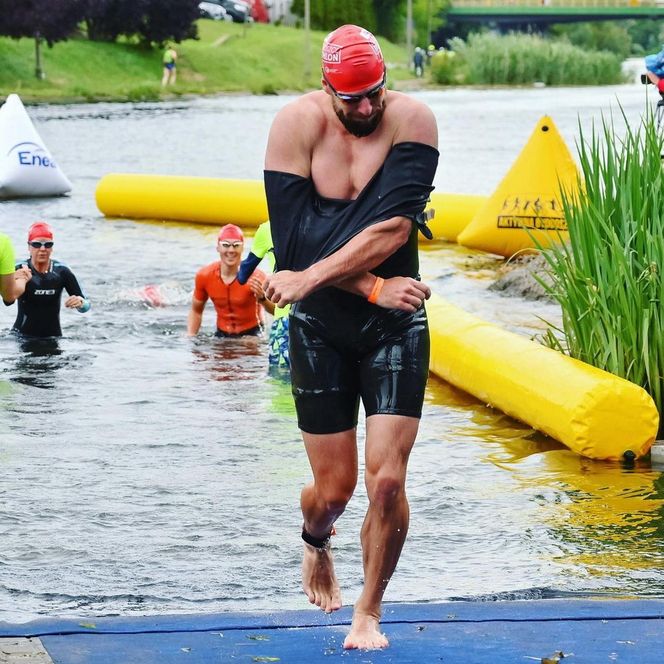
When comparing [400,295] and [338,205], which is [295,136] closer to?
[338,205]

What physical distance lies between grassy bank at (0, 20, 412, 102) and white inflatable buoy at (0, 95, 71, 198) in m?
26.6

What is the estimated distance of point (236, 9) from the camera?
8444cm

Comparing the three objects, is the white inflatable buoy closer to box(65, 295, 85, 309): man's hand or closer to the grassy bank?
box(65, 295, 85, 309): man's hand

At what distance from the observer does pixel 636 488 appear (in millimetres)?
7355

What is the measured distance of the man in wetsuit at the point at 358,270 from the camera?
4.51m

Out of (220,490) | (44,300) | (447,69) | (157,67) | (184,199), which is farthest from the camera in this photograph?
(447,69)

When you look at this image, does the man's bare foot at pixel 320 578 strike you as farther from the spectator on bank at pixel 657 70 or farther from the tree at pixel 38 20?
the tree at pixel 38 20

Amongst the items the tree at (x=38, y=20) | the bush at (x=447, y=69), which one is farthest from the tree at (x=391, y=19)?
the tree at (x=38, y=20)

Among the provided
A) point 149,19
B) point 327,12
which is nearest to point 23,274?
point 149,19

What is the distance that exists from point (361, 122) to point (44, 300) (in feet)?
24.2

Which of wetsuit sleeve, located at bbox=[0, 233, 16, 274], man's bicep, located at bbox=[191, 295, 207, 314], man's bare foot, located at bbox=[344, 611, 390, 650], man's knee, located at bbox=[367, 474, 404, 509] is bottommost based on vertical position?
man's bare foot, located at bbox=[344, 611, 390, 650]

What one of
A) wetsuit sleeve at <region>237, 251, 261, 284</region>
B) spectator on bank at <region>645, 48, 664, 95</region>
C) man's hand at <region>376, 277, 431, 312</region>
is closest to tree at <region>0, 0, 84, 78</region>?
spectator on bank at <region>645, 48, 664, 95</region>

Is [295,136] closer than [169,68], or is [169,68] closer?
[295,136]

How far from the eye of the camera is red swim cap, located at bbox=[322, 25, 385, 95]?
14.5 ft
